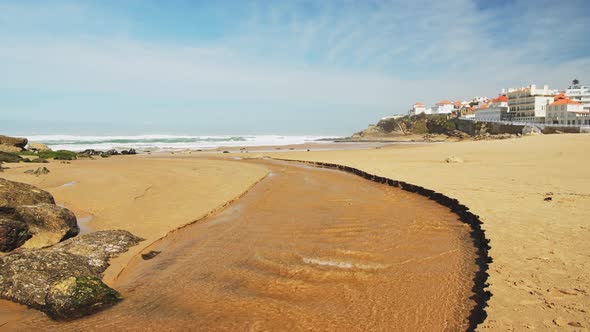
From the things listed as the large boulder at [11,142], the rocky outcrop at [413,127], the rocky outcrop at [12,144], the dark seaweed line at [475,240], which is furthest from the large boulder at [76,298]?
the rocky outcrop at [413,127]

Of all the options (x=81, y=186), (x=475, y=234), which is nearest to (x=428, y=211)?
(x=475, y=234)

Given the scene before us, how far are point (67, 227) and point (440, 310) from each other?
693 cm

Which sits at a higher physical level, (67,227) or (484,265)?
(67,227)

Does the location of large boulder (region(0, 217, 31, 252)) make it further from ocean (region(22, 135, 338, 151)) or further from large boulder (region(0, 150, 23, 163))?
ocean (region(22, 135, 338, 151))

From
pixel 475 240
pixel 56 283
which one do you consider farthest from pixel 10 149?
pixel 475 240

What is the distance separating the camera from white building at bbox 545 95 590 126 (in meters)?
71.7

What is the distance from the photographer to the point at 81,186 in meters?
14.0

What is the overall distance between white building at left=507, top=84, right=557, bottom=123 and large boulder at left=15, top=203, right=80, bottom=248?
9375 centimetres

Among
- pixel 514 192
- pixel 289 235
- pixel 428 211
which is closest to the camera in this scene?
pixel 289 235

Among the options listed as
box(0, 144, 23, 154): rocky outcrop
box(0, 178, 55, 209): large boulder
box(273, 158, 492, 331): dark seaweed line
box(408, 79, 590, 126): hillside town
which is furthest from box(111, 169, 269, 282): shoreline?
box(408, 79, 590, 126): hillside town

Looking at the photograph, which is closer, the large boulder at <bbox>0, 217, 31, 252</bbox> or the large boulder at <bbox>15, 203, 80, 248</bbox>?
the large boulder at <bbox>0, 217, 31, 252</bbox>

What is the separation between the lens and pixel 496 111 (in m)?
99.4

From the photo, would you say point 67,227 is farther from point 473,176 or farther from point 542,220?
point 473,176

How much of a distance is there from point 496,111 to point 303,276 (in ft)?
355
